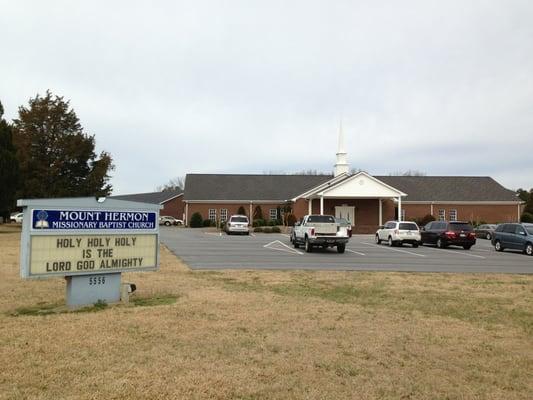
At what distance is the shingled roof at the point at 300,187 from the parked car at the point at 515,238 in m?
30.8

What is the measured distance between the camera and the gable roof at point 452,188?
2359 inches

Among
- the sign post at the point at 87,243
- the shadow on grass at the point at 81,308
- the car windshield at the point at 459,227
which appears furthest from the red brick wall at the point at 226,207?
the shadow on grass at the point at 81,308

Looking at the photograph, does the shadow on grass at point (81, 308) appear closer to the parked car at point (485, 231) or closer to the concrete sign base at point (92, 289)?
the concrete sign base at point (92, 289)

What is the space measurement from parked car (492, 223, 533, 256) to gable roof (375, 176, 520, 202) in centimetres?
3053

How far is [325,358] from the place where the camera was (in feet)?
20.6

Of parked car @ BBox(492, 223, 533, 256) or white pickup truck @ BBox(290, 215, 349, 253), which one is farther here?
parked car @ BBox(492, 223, 533, 256)

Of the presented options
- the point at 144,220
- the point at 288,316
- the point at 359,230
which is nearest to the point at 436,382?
the point at 288,316

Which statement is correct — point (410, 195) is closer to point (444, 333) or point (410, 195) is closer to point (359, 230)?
point (359, 230)

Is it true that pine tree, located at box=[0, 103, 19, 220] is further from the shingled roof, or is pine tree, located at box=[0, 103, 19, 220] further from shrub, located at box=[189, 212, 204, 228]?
the shingled roof

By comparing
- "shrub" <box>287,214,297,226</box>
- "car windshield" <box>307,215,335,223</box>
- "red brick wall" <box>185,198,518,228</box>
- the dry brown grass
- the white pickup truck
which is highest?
"red brick wall" <box>185,198,518,228</box>

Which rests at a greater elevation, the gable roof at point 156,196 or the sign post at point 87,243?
the gable roof at point 156,196

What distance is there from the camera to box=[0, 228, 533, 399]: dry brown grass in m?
5.24

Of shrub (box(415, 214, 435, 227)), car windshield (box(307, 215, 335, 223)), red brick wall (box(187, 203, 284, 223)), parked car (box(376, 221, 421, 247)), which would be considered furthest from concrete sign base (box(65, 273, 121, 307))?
red brick wall (box(187, 203, 284, 223))

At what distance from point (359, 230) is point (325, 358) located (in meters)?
44.9
